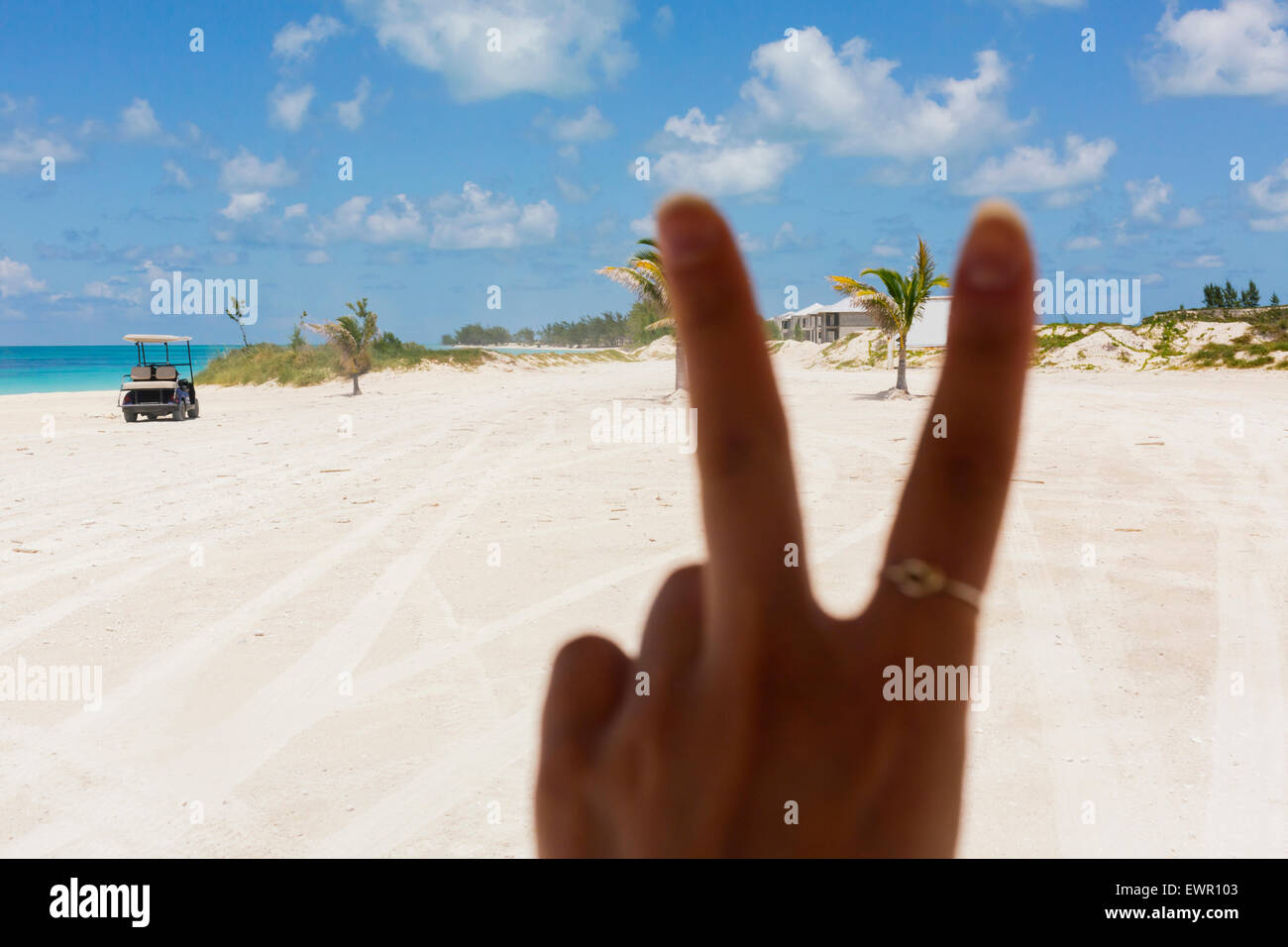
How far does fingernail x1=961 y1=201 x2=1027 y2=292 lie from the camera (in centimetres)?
57

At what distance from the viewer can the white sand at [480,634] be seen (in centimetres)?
356

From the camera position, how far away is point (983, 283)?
1.91 feet

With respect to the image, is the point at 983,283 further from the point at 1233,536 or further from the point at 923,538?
the point at 1233,536

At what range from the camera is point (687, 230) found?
1.78ft

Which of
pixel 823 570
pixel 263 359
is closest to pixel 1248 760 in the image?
pixel 823 570

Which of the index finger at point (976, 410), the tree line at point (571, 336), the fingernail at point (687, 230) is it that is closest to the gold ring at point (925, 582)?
the index finger at point (976, 410)

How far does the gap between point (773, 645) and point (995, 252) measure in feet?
1.08

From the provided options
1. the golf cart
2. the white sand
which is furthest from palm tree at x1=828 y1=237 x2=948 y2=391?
the golf cart

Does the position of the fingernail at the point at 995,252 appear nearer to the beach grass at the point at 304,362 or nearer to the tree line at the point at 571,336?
the beach grass at the point at 304,362

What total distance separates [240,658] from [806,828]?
5581 mm

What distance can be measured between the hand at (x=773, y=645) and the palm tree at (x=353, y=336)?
34.1 meters

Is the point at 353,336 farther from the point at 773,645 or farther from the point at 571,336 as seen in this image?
the point at 571,336

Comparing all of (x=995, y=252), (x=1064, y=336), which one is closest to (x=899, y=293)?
(x=1064, y=336)

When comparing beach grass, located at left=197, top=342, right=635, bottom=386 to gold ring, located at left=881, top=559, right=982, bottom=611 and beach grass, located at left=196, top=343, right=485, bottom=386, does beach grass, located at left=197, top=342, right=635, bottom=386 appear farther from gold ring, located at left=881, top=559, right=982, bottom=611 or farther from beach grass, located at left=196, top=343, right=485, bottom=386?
gold ring, located at left=881, top=559, right=982, bottom=611
